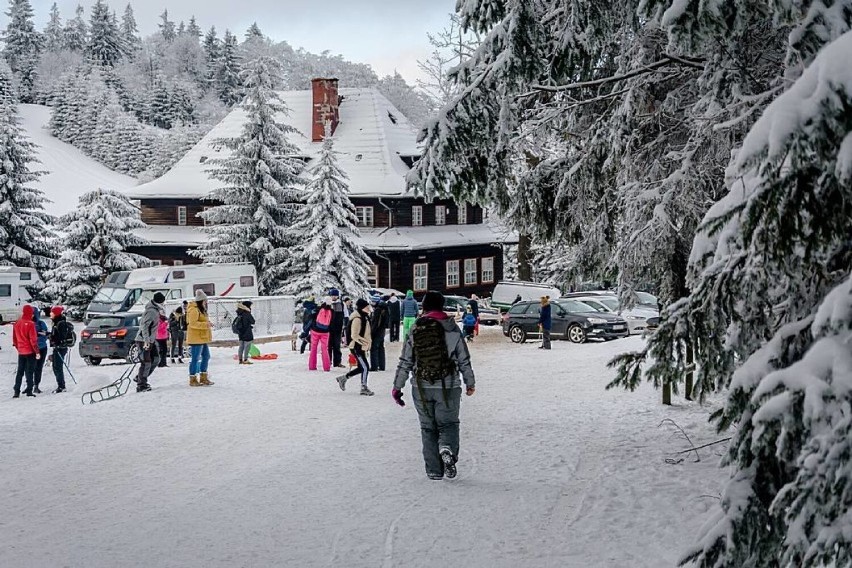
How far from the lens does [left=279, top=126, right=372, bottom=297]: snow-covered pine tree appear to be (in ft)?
124

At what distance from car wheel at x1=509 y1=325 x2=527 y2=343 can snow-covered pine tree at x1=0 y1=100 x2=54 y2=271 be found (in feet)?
87.4

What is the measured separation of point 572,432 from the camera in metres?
12.1

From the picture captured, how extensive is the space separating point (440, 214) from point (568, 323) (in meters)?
22.8

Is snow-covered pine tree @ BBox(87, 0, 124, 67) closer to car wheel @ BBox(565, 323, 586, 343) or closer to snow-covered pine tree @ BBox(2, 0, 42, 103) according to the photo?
snow-covered pine tree @ BBox(2, 0, 42, 103)

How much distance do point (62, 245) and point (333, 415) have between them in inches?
1412

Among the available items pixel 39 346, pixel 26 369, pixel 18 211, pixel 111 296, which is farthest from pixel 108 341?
pixel 18 211

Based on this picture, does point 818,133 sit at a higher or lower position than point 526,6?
lower

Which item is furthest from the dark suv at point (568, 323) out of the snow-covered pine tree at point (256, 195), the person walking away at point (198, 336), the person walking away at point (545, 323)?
the person walking away at point (198, 336)

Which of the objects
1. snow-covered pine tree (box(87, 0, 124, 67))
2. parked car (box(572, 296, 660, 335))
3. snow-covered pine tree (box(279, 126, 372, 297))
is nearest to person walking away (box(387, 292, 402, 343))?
parked car (box(572, 296, 660, 335))

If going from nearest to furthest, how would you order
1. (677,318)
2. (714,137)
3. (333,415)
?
(677,318) < (714,137) < (333,415)

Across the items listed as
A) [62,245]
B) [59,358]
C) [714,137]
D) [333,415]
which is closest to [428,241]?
[62,245]

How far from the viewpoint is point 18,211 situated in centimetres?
4453

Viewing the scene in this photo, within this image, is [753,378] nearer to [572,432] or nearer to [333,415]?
[572,432]

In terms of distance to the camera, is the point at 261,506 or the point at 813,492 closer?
the point at 813,492
